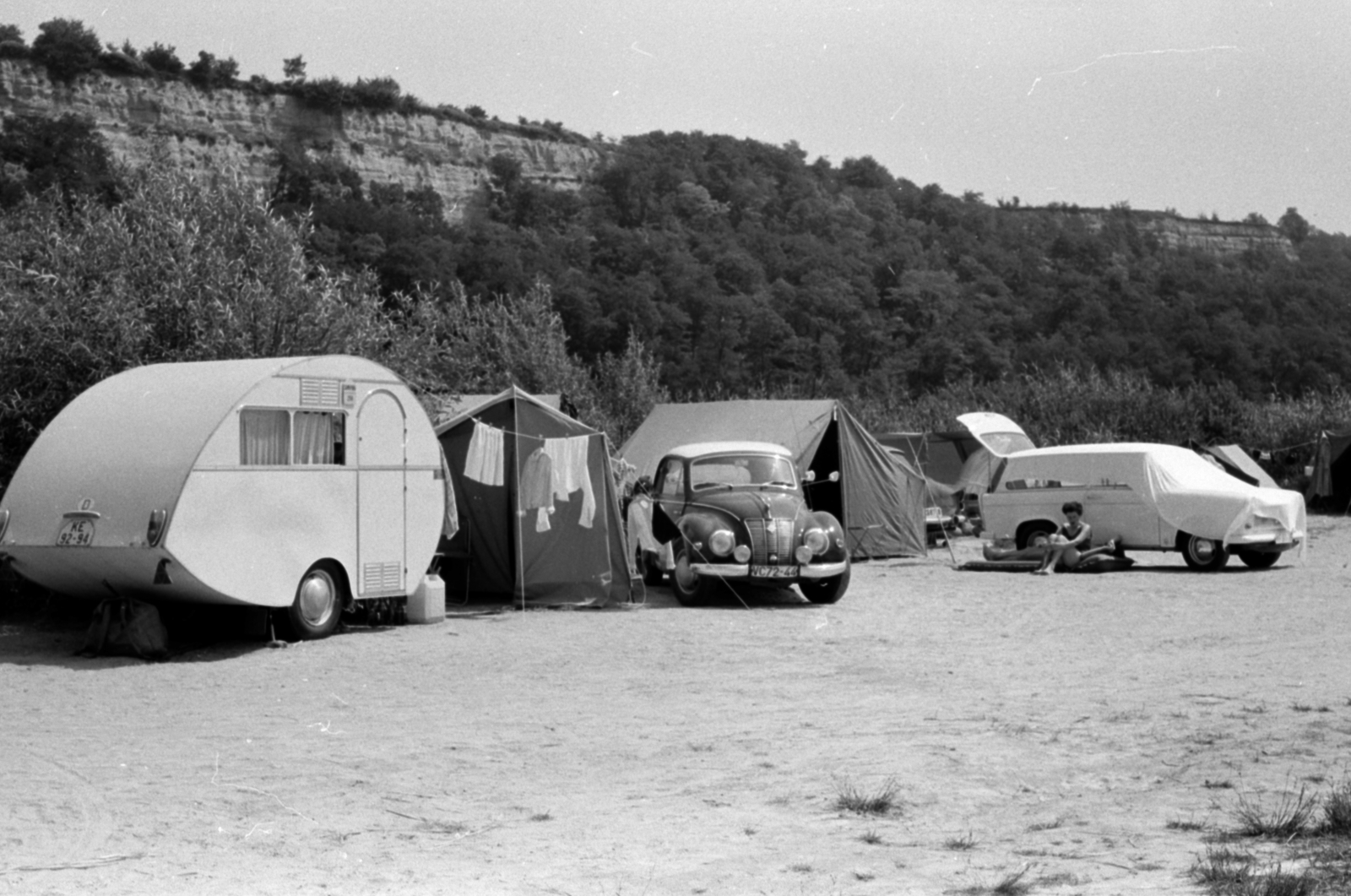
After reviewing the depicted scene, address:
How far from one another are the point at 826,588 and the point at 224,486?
6593 millimetres

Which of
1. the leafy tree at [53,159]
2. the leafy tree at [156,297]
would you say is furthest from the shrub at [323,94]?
the leafy tree at [156,297]

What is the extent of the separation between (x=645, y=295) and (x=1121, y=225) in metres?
41.2

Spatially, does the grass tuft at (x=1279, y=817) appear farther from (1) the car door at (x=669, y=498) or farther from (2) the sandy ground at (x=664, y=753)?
(1) the car door at (x=669, y=498)

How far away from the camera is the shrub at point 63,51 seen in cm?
6550

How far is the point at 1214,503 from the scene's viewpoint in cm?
1886

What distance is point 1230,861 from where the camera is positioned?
5.70 m

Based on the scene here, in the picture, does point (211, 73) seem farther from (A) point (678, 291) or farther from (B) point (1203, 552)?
(B) point (1203, 552)

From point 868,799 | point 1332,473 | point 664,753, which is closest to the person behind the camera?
point 868,799

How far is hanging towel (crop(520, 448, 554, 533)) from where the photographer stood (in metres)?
15.8

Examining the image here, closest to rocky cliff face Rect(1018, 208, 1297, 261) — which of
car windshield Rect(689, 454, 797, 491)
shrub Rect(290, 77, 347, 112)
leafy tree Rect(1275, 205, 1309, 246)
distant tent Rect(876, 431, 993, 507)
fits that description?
leafy tree Rect(1275, 205, 1309, 246)

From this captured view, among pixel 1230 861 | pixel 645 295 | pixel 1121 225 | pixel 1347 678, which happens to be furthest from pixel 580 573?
pixel 1121 225

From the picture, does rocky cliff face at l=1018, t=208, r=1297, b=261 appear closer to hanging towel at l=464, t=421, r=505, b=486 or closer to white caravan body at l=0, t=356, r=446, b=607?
hanging towel at l=464, t=421, r=505, b=486

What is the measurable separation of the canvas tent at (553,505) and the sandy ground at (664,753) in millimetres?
1526

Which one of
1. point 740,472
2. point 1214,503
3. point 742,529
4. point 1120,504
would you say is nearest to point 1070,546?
point 1120,504
